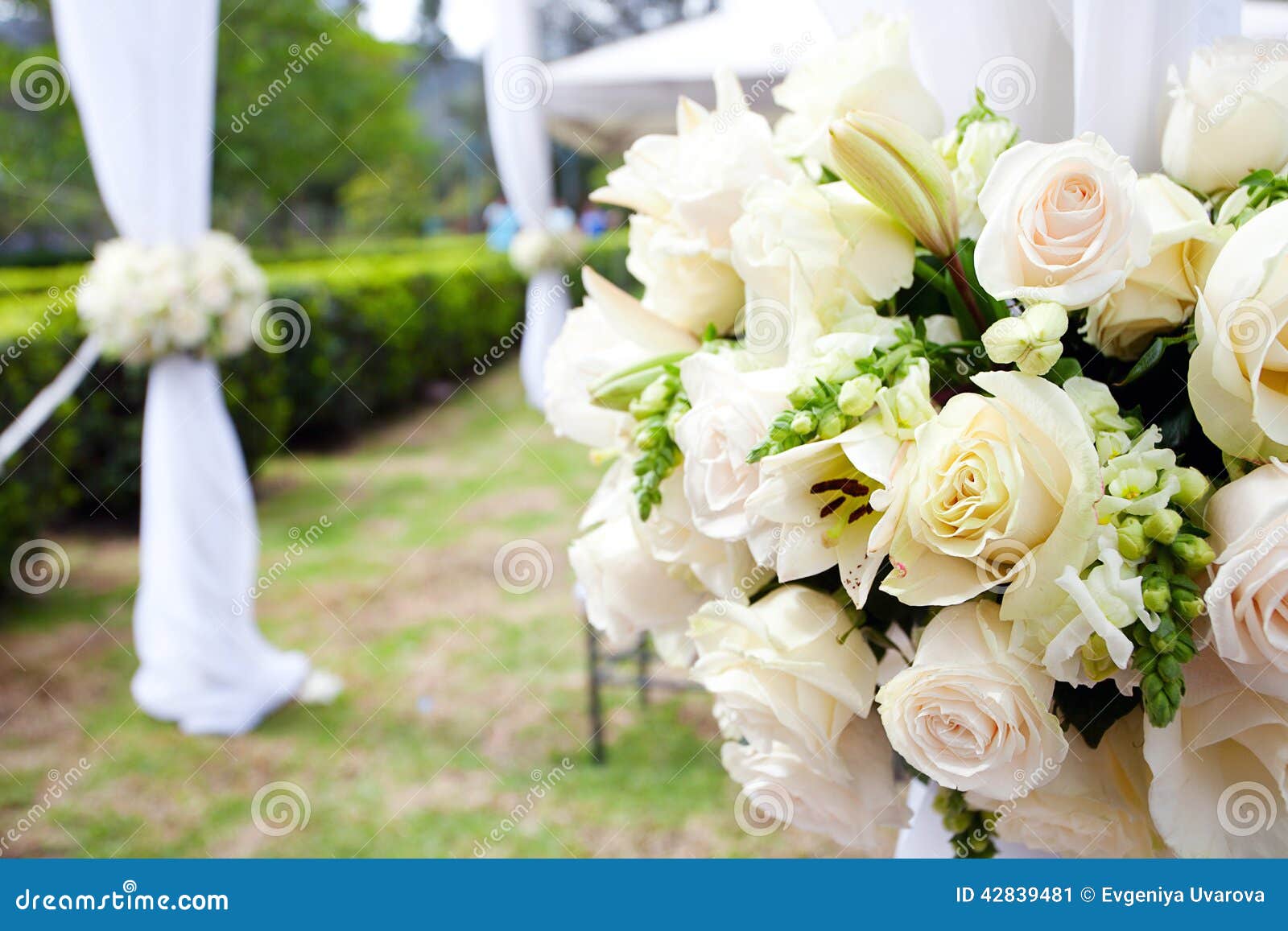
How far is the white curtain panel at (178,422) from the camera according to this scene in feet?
11.2

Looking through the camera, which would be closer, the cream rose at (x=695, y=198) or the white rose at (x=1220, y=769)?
the white rose at (x=1220, y=769)

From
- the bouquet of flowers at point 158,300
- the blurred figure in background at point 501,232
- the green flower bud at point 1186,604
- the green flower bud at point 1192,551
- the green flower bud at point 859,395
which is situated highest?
the blurred figure in background at point 501,232

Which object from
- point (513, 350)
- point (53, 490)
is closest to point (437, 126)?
point (513, 350)

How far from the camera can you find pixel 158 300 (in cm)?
390

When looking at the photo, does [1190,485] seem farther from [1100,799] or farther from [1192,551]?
[1100,799]

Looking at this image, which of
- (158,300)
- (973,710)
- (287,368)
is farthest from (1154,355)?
(287,368)

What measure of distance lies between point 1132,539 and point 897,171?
31 centimetres

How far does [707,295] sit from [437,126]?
34.5 meters

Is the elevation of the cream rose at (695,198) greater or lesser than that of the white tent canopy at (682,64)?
lesser

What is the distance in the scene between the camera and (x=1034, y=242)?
2.34ft

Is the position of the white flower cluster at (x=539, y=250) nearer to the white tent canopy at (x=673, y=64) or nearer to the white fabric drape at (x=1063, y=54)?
the white tent canopy at (x=673, y=64)

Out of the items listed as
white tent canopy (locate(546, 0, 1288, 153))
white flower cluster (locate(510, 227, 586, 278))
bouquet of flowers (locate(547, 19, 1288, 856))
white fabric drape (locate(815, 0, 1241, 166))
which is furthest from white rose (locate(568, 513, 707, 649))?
white flower cluster (locate(510, 227, 586, 278))

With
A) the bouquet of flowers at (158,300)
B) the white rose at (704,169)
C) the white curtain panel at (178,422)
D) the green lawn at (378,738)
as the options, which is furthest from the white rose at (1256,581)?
the bouquet of flowers at (158,300)

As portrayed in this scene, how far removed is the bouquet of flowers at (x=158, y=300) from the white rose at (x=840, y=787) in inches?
144
